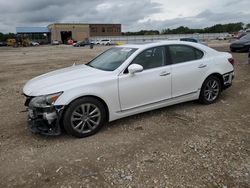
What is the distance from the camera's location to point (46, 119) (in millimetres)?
4129

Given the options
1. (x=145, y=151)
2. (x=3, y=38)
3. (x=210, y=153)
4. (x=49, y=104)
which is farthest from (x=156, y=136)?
(x=3, y=38)

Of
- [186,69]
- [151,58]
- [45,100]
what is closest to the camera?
[45,100]

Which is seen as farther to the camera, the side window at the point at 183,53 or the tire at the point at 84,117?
the side window at the point at 183,53

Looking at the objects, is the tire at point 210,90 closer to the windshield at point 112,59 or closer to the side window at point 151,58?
the side window at point 151,58

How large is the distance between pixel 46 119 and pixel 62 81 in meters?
0.72

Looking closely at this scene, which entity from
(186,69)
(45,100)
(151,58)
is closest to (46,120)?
(45,100)

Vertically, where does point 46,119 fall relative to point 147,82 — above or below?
below

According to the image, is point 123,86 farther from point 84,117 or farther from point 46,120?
point 46,120

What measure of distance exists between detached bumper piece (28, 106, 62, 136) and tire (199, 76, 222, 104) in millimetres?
3223

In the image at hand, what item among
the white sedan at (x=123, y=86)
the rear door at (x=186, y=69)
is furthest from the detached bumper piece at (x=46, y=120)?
the rear door at (x=186, y=69)

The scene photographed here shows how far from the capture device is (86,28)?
9900cm

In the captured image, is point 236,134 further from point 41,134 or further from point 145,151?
point 41,134

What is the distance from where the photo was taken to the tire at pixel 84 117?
4230 mm

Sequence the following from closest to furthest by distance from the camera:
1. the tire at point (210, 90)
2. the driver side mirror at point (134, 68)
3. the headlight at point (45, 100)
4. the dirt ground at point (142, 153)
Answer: the dirt ground at point (142, 153), the headlight at point (45, 100), the driver side mirror at point (134, 68), the tire at point (210, 90)
